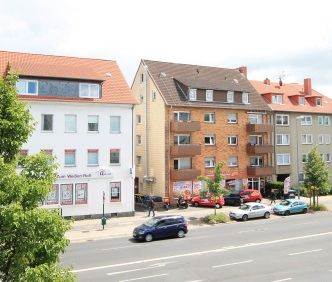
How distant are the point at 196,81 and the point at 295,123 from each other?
1576cm

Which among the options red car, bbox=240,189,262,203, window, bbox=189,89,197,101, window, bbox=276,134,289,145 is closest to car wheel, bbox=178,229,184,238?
red car, bbox=240,189,262,203

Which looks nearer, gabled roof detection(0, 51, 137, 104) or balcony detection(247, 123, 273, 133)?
gabled roof detection(0, 51, 137, 104)

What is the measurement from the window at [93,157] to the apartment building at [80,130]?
9 centimetres

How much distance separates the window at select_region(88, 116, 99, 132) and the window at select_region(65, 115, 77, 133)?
1315 mm

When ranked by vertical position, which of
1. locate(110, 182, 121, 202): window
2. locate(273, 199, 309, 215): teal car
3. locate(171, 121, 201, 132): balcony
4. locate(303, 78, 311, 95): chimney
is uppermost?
locate(303, 78, 311, 95): chimney

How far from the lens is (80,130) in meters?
37.7

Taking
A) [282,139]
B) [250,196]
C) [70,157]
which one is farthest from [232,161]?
[70,157]

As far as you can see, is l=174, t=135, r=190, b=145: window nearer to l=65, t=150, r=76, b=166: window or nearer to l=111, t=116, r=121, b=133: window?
l=111, t=116, r=121, b=133: window

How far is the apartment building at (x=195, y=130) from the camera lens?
4550 cm


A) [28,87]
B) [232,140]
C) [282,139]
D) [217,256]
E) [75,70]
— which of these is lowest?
[217,256]

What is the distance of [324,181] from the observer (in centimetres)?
4284

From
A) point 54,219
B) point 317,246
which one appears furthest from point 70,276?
→ point 317,246

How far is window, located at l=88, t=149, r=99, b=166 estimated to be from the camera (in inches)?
1500

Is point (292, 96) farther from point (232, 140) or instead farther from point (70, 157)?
point (70, 157)
